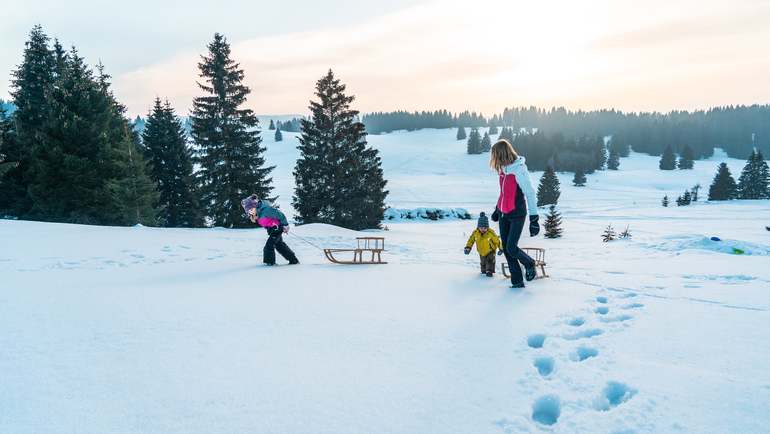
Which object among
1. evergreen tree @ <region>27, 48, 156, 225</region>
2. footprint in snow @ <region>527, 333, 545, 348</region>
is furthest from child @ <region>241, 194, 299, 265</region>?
evergreen tree @ <region>27, 48, 156, 225</region>

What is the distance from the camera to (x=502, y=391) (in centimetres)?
305

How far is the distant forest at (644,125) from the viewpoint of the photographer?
398ft

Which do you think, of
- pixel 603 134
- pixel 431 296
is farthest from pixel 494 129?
pixel 431 296

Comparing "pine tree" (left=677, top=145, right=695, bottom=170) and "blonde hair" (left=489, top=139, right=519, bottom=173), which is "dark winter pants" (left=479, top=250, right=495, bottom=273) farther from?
"pine tree" (left=677, top=145, right=695, bottom=170)

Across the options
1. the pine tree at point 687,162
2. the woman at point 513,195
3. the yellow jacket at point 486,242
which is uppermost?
the pine tree at point 687,162

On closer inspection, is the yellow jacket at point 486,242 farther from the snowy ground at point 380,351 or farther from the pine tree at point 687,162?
the pine tree at point 687,162

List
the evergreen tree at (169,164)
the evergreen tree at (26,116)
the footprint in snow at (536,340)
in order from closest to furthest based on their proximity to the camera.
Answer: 1. the footprint in snow at (536,340)
2. the evergreen tree at (26,116)
3. the evergreen tree at (169,164)

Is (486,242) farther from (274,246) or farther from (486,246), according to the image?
(274,246)

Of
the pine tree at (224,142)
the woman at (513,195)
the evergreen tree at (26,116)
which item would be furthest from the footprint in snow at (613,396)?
the evergreen tree at (26,116)

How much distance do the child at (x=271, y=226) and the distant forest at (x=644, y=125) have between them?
363 ft

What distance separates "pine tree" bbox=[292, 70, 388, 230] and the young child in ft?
64.7

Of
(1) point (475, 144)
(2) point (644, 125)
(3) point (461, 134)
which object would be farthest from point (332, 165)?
(2) point (644, 125)

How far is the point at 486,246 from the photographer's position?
25.3 ft

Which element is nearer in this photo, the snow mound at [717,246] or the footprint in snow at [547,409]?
the footprint in snow at [547,409]
